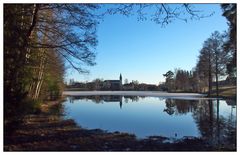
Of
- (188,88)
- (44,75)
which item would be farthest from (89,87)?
(44,75)

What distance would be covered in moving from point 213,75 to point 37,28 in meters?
36.2

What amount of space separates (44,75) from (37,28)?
12242 millimetres

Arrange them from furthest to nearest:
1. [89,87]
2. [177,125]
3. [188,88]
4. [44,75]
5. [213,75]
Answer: [89,87]
[188,88]
[213,75]
[44,75]
[177,125]

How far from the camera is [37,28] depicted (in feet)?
41.3

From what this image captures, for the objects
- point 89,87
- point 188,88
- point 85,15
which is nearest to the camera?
point 85,15

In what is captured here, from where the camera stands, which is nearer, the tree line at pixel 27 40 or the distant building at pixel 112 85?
the tree line at pixel 27 40

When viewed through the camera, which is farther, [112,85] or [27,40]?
[112,85]

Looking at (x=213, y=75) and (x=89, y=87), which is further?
(x=89, y=87)

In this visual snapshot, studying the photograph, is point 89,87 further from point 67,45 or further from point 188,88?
point 67,45

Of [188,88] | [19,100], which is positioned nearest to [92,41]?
[19,100]

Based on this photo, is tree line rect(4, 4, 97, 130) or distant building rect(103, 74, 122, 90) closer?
tree line rect(4, 4, 97, 130)

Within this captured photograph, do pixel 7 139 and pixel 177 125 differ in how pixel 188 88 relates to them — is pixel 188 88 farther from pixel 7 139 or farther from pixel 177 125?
pixel 7 139

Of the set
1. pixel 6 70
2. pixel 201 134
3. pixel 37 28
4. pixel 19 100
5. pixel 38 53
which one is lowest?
pixel 201 134

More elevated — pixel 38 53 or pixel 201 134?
pixel 38 53
